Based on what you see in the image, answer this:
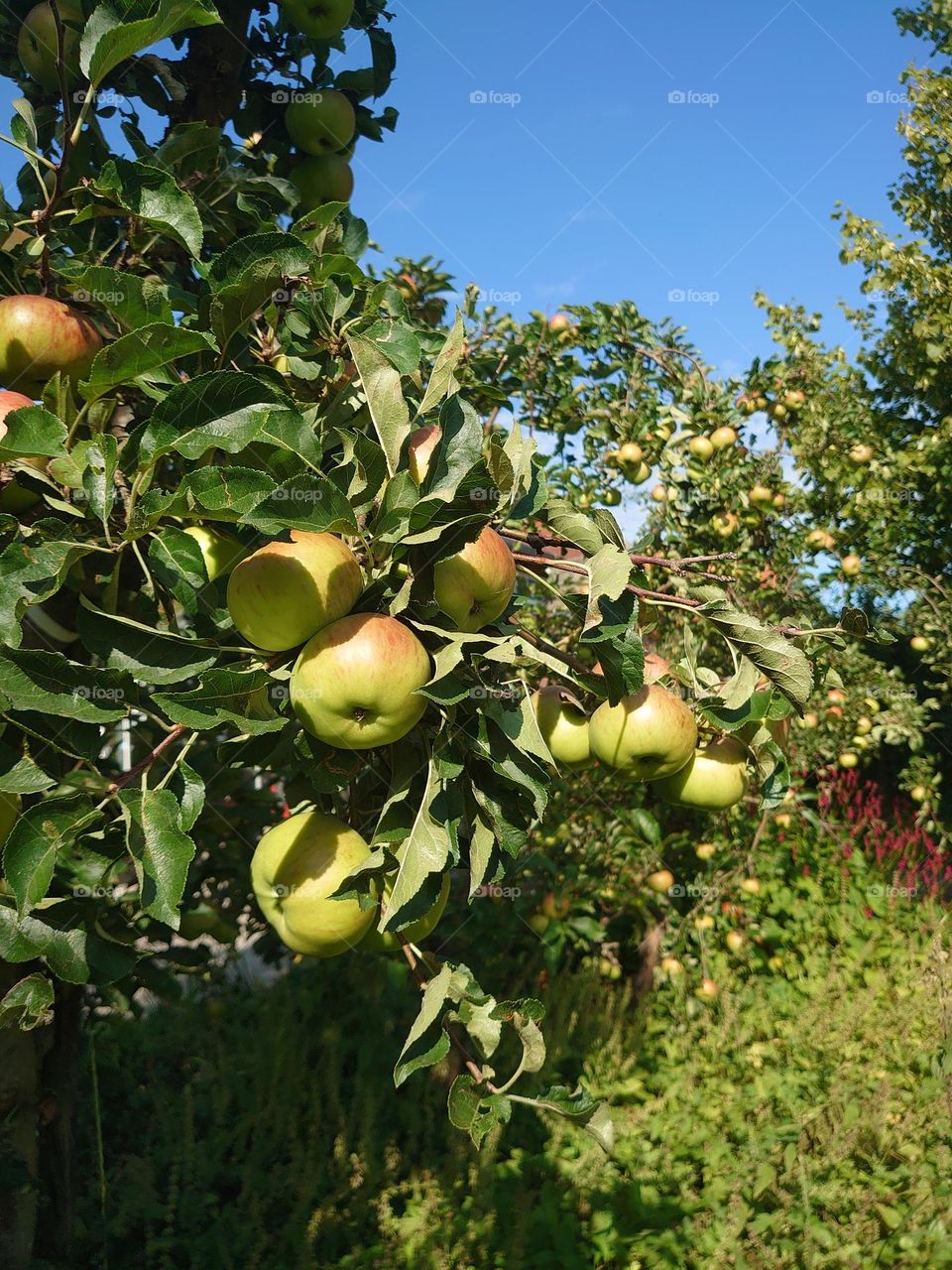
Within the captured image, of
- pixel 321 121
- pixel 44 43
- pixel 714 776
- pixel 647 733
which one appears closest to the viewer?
pixel 647 733

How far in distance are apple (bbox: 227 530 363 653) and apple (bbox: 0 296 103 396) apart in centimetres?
45

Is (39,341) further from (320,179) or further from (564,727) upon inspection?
(320,179)

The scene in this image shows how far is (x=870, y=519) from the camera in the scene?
4762 millimetres

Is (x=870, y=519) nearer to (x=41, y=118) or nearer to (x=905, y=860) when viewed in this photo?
(x=905, y=860)

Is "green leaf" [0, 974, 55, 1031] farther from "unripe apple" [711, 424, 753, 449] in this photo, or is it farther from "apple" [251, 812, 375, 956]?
"unripe apple" [711, 424, 753, 449]

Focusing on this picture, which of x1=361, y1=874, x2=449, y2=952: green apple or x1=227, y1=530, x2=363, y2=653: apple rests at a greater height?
x1=227, y1=530, x2=363, y2=653: apple

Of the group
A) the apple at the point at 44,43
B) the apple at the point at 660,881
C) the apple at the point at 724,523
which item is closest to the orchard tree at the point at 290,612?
the apple at the point at 44,43

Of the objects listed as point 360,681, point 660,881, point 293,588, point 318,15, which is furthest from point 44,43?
point 660,881

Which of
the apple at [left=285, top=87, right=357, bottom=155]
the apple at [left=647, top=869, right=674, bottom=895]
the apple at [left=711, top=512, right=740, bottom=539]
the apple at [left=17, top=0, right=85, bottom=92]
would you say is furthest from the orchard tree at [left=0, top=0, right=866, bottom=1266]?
the apple at [left=647, top=869, right=674, bottom=895]

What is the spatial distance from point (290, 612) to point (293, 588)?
3cm

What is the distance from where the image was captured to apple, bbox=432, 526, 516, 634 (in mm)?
1006

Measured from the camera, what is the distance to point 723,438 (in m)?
3.48

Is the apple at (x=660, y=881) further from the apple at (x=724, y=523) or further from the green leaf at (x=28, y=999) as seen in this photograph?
the green leaf at (x=28, y=999)

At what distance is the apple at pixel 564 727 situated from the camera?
1479 millimetres
